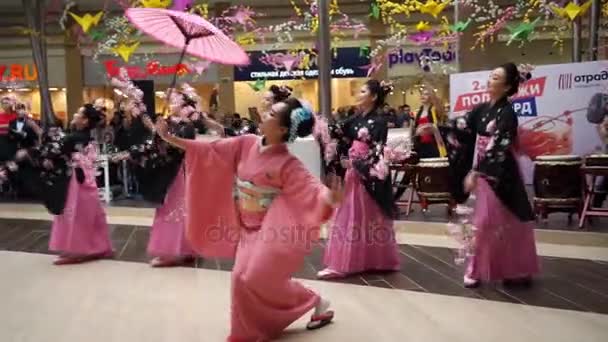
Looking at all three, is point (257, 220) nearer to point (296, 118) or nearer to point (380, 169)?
point (296, 118)

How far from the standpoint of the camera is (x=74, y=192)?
5.41 metres

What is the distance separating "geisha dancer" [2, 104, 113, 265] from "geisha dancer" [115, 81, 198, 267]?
419mm

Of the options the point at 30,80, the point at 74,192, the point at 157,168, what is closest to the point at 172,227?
the point at 157,168

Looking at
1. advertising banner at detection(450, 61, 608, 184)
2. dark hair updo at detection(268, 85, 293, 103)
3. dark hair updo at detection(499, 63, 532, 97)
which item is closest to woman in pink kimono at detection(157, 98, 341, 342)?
dark hair updo at detection(268, 85, 293, 103)

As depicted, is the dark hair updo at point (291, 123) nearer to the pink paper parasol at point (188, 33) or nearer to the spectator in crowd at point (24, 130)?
the pink paper parasol at point (188, 33)

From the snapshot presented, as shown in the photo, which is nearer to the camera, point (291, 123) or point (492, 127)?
point (291, 123)

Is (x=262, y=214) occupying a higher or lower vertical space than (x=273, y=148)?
lower

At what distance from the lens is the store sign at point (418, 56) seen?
9.84m

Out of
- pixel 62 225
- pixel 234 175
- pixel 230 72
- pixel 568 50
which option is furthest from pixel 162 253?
pixel 568 50

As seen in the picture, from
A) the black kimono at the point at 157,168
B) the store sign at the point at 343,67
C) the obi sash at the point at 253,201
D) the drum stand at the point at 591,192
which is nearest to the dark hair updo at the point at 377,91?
the obi sash at the point at 253,201

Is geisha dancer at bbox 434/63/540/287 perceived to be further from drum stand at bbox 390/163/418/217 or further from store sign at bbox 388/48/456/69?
store sign at bbox 388/48/456/69

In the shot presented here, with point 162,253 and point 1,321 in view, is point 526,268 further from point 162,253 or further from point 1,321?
point 1,321

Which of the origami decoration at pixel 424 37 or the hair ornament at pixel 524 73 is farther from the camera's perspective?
the origami decoration at pixel 424 37

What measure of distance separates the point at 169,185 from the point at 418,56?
647 cm
